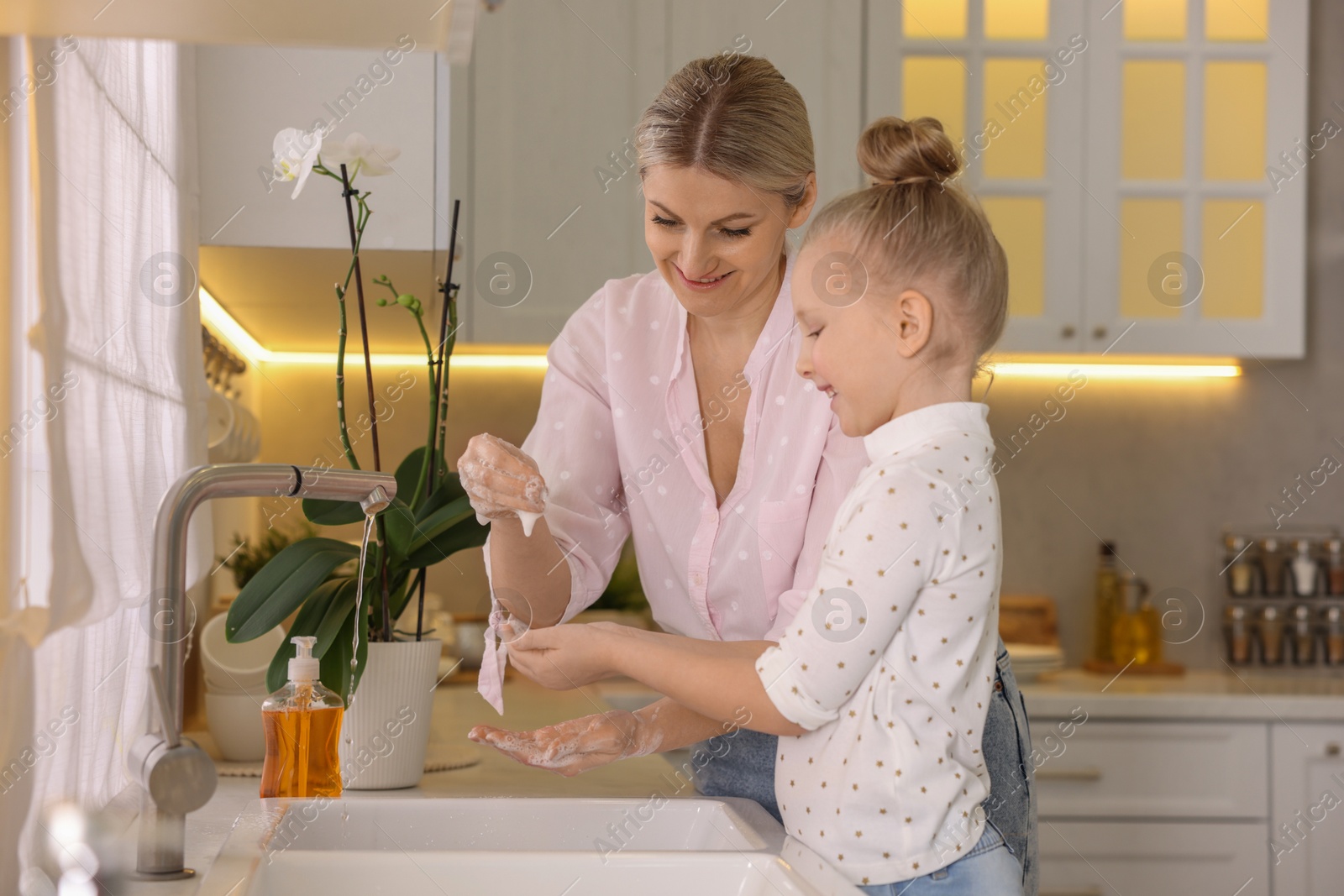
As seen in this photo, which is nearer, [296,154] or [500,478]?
[500,478]

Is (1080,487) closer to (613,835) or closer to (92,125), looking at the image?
(613,835)

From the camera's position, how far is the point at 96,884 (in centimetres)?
58

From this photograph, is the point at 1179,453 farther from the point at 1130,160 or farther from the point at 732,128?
the point at 732,128

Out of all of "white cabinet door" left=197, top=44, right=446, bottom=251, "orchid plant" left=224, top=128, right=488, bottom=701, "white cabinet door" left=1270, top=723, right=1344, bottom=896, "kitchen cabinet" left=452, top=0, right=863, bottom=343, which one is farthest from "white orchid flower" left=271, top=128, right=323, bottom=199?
"white cabinet door" left=1270, top=723, right=1344, bottom=896

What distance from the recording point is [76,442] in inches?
23.5

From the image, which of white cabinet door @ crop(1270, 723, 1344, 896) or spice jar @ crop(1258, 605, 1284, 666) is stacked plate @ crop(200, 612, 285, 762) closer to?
white cabinet door @ crop(1270, 723, 1344, 896)

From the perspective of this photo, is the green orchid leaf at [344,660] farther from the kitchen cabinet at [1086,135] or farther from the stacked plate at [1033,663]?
the stacked plate at [1033,663]

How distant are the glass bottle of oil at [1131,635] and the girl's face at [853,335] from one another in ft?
6.44

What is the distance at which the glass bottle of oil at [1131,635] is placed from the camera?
2557 mm

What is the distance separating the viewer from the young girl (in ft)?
2.39

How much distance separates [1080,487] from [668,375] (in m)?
1.84

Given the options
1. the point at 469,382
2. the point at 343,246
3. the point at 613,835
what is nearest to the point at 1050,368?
the point at 469,382

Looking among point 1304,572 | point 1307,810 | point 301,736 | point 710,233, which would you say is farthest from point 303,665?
point 1304,572

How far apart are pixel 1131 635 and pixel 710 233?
187 centimetres
